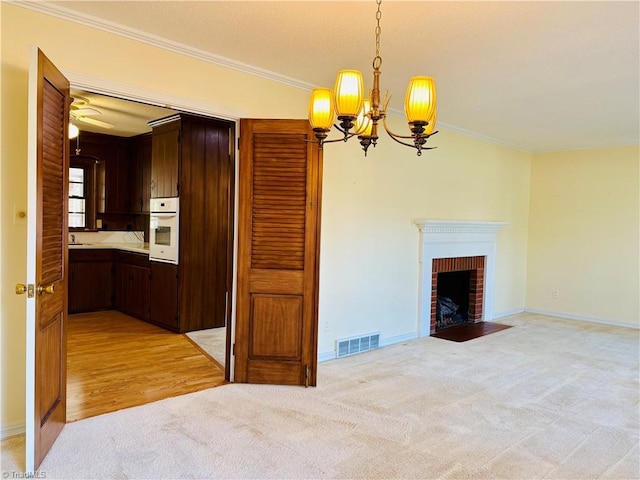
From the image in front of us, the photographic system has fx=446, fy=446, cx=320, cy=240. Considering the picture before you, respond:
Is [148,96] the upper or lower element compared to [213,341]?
upper

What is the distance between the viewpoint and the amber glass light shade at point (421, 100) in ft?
6.83

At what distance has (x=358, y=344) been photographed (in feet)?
15.5

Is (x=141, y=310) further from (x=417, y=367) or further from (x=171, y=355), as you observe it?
(x=417, y=367)

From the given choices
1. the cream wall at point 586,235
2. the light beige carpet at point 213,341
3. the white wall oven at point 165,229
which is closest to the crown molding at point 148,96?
the white wall oven at point 165,229

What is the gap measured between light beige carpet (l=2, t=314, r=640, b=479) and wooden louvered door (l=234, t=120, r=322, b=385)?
257 mm

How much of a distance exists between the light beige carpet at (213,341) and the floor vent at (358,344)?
3.91 ft

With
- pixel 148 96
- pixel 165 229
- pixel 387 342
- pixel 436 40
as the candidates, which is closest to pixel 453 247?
pixel 387 342

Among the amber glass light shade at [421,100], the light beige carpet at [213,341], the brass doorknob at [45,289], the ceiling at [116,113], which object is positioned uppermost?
the ceiling at [116,113]

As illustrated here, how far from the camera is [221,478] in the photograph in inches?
92.3

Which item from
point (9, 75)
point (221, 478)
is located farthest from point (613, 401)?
point (9, 75)

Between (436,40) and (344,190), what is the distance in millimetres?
1797

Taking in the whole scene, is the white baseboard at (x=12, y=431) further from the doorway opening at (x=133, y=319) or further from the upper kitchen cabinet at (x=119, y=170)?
the upper kitchen cabinet at (x=119, y=170)

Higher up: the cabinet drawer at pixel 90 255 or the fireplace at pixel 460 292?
the cabinet drawer at pixel 90 255

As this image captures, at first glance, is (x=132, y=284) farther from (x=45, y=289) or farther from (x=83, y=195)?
(x=45, y=289)
